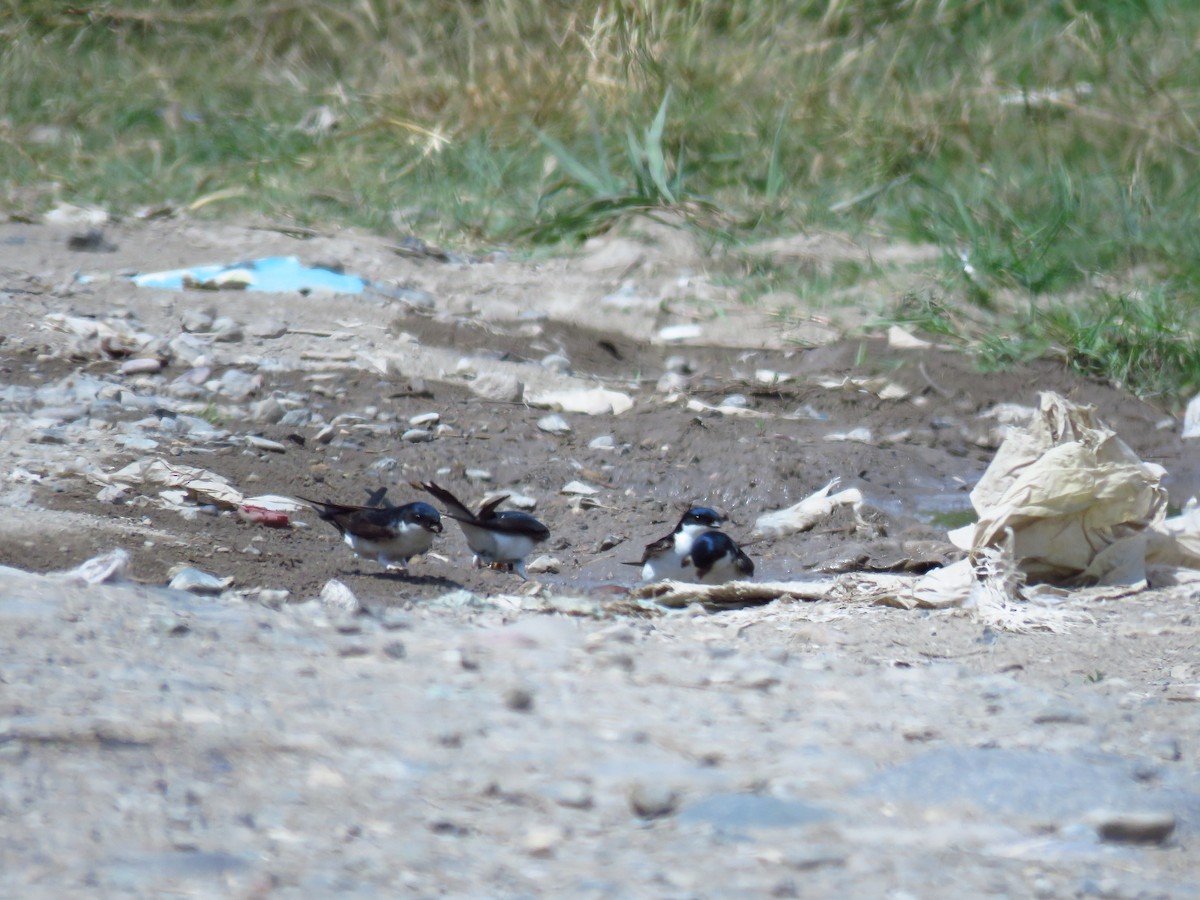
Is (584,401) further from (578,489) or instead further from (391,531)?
(391,531)

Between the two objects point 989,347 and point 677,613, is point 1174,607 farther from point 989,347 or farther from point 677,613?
point 989,347

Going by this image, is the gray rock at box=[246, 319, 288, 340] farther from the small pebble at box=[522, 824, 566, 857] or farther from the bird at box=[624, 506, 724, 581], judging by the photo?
the small pebble at box=[522, 824, 566, 857]

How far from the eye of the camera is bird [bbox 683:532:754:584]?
3.54m

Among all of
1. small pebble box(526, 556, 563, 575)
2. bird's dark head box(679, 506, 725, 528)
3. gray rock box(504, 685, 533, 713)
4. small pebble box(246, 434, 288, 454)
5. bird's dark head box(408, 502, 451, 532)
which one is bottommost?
small pebble box(246, 434, 288, 454)

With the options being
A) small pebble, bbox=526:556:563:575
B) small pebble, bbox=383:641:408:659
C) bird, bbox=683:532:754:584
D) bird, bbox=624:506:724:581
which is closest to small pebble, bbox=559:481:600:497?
small pebble, bbox=526:556:563:575

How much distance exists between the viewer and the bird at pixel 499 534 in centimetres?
361

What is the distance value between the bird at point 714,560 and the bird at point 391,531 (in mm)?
600

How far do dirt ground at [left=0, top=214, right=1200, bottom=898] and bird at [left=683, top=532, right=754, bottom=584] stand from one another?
0.91 feet

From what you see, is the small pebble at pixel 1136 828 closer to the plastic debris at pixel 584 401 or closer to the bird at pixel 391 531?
the bird at pixel 391 531

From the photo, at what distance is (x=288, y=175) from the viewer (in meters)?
7.73

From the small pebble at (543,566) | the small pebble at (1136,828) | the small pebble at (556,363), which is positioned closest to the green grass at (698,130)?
the small pebble at (556,363)

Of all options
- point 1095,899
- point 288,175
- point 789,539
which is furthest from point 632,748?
point 288,175

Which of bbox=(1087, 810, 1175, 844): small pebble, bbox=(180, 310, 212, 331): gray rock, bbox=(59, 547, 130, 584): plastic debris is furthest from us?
bbox=(180, 310, 212, 331): gray rock

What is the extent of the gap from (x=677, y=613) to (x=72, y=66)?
7.25 meters
